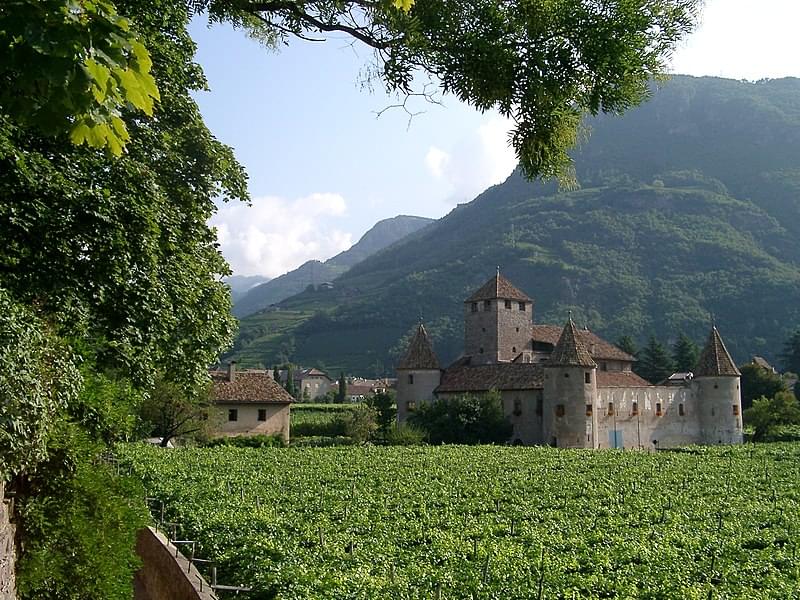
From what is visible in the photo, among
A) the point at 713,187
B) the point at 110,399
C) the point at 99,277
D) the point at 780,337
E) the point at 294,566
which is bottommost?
the point at 294,566

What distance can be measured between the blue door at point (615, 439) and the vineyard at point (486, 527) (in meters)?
21.5

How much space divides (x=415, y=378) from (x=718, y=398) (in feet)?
70.7

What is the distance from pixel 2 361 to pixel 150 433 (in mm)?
39146

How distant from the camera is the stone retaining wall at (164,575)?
12.3m

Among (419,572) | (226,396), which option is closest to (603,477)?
(419,572)

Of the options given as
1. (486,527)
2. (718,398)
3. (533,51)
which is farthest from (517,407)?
(533,51)

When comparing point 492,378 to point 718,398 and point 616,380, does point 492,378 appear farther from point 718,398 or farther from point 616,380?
point 718,398

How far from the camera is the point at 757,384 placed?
67750 mm

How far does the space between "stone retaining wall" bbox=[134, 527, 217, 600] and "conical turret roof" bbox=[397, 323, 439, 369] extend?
40.2 m

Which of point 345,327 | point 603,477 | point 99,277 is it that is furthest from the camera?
point 345,327

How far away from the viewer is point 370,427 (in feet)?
171

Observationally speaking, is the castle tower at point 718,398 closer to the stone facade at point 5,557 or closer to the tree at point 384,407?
the tree at point 384,407

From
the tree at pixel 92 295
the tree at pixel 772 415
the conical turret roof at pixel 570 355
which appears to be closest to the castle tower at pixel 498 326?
the conical turret roof at pixel 570 355

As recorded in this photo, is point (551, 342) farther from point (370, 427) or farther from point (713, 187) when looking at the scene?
point (713, 187)
